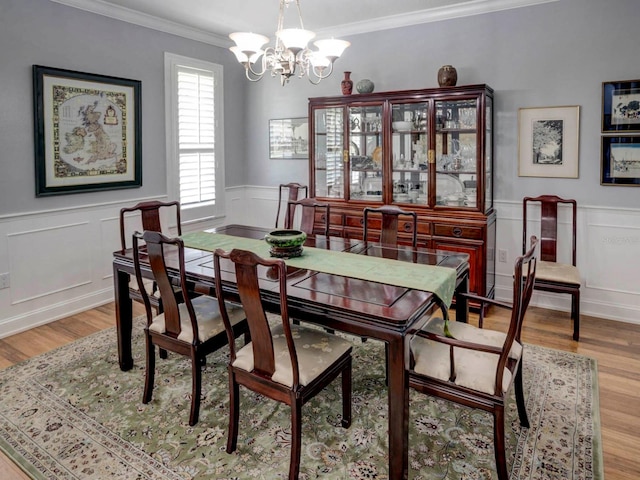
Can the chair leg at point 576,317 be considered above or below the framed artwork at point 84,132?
below

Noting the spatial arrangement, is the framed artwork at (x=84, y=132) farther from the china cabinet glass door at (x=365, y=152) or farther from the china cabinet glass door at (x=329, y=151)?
the china cabinet glass door at (x=365, y=152)

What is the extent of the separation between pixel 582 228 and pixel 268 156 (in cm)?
349

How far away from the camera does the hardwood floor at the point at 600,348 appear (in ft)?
7.22

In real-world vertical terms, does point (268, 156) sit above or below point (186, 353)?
above

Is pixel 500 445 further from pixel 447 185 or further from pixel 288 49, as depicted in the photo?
pixel 447 185

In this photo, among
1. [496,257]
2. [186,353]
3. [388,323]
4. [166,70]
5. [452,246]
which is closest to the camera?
[388,323]

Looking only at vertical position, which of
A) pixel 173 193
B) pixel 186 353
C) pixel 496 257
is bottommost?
pixel 186 353

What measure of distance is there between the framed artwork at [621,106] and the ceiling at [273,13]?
37.6 inches

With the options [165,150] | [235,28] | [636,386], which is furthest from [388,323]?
[235,28]

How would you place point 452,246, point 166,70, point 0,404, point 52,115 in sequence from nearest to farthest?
point 0,404 < point 52,115 < point 452,246 < point 166,70

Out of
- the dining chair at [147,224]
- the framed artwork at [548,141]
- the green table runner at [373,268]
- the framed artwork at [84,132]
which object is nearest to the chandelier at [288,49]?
the green table runner at [373,268]

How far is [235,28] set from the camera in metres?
4.82

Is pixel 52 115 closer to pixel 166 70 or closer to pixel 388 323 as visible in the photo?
pixel 166 70

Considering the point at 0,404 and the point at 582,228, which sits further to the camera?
the point at 582,228
